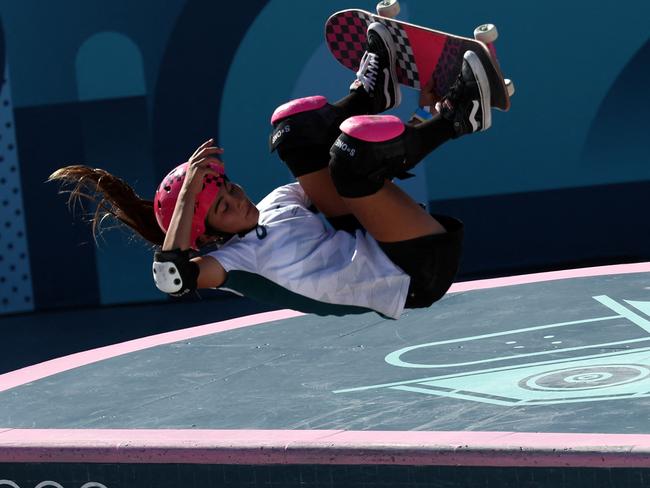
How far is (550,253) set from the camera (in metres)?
12.1

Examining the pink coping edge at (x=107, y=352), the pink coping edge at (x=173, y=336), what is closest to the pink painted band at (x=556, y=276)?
the pink coping edge at (x=173, y=336)

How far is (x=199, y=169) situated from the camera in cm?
511

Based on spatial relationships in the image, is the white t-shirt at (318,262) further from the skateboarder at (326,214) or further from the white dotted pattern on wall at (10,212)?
the white dotted pattern on wall at (10,212)

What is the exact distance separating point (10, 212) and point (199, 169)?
27.3 feet

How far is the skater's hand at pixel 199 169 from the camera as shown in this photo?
201 inches

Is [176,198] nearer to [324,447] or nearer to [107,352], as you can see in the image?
[324,447]

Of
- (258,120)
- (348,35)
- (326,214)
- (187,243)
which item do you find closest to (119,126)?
(258,120)

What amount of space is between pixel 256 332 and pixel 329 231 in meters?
3.67

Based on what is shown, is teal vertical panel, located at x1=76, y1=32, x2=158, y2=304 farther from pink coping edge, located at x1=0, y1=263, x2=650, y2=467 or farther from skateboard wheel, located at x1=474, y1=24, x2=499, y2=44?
skateboard wheel, located at x1=474, y1=24, x2=499, y2=44

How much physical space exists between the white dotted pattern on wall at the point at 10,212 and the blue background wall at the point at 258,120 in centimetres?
1

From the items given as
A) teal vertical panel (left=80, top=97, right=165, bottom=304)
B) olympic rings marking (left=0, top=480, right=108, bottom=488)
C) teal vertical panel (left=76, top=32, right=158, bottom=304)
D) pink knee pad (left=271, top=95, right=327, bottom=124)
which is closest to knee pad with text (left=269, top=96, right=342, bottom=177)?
pink knee pad (left=271, top=95, right=327, bottom=124)

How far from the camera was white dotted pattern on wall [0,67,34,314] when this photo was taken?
13.0m

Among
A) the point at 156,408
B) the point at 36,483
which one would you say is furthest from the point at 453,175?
the point at 36,483

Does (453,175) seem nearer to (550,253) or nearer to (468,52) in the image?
(550,253)
